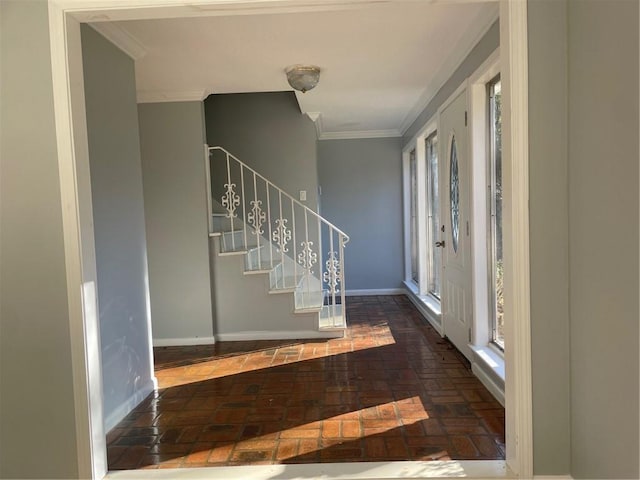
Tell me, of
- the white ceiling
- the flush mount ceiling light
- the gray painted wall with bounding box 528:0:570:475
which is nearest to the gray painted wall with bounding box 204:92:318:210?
the white ceiling

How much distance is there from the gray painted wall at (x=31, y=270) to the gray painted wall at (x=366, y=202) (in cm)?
469

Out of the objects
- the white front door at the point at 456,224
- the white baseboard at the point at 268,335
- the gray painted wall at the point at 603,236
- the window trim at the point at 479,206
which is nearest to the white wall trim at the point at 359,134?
the white front door at the point at 456,224

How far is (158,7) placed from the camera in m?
1.71

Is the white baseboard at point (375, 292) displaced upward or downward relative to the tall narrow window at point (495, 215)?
downward

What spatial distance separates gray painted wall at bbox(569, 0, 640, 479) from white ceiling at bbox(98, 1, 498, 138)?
66cm

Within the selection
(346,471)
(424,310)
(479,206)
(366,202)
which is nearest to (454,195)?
(479,206)

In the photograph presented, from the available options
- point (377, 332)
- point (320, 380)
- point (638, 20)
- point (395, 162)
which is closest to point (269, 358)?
point (320, 380)

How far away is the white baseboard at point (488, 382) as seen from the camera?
8.36 feet

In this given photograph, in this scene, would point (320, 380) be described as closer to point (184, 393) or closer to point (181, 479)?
point (184, 393)

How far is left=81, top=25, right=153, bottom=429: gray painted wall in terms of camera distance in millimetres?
2404

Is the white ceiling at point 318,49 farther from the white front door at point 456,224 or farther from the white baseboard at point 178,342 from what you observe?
the white baseboard at point 178,342

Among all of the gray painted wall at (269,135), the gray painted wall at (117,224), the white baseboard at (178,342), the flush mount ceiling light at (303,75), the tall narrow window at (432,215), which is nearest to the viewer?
the gray painted wall at (117,224)

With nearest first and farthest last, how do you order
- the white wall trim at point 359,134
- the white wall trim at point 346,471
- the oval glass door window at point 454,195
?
the white wall trim at point 346,471 < the oval glass door window at point 454,195 < the white wall trim at point 359,134

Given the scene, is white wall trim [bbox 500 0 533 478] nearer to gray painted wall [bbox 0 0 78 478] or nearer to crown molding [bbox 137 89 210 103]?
gray painted wall [bbox 0 0 78 478]
